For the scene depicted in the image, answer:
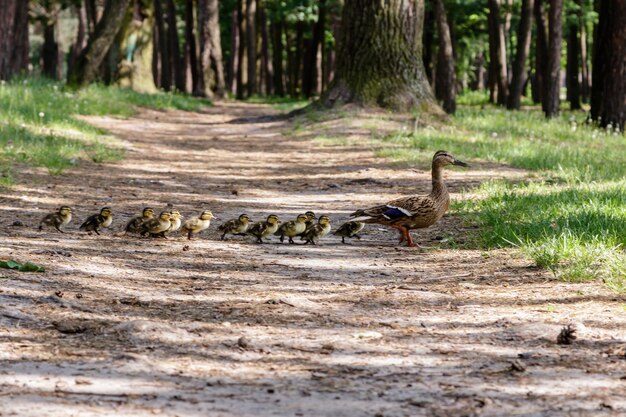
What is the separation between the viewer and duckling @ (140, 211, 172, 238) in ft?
33.1

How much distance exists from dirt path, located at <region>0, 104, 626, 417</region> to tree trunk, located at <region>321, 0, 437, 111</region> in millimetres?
12921

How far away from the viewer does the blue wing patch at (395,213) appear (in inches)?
398

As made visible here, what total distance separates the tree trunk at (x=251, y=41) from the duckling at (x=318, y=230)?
41.8m

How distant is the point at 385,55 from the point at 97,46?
10496 mm

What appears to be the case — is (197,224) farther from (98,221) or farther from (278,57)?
(278,57)

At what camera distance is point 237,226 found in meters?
10.4

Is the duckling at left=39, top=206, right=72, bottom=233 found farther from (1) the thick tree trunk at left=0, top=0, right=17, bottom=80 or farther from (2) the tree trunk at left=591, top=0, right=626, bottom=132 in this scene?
(1) the thick tree trunk at left=0, top=0, right=17, bottom=80

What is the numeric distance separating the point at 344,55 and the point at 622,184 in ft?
42.5

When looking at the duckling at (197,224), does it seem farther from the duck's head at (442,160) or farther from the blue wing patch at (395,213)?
the duck's head at (442,160)

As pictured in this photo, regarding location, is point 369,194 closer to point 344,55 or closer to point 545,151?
point 545,151

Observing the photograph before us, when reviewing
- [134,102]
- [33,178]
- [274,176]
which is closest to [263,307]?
[33,178]

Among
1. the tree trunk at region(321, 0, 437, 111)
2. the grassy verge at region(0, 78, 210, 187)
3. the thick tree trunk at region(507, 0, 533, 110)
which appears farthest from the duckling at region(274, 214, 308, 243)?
the thick tree trunk at region(507, 0, 533, 110)

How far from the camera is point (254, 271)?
8.71m

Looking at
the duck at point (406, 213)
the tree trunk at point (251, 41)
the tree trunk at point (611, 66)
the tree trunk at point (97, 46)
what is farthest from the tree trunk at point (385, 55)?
the tree trunk at point (251, 41)
